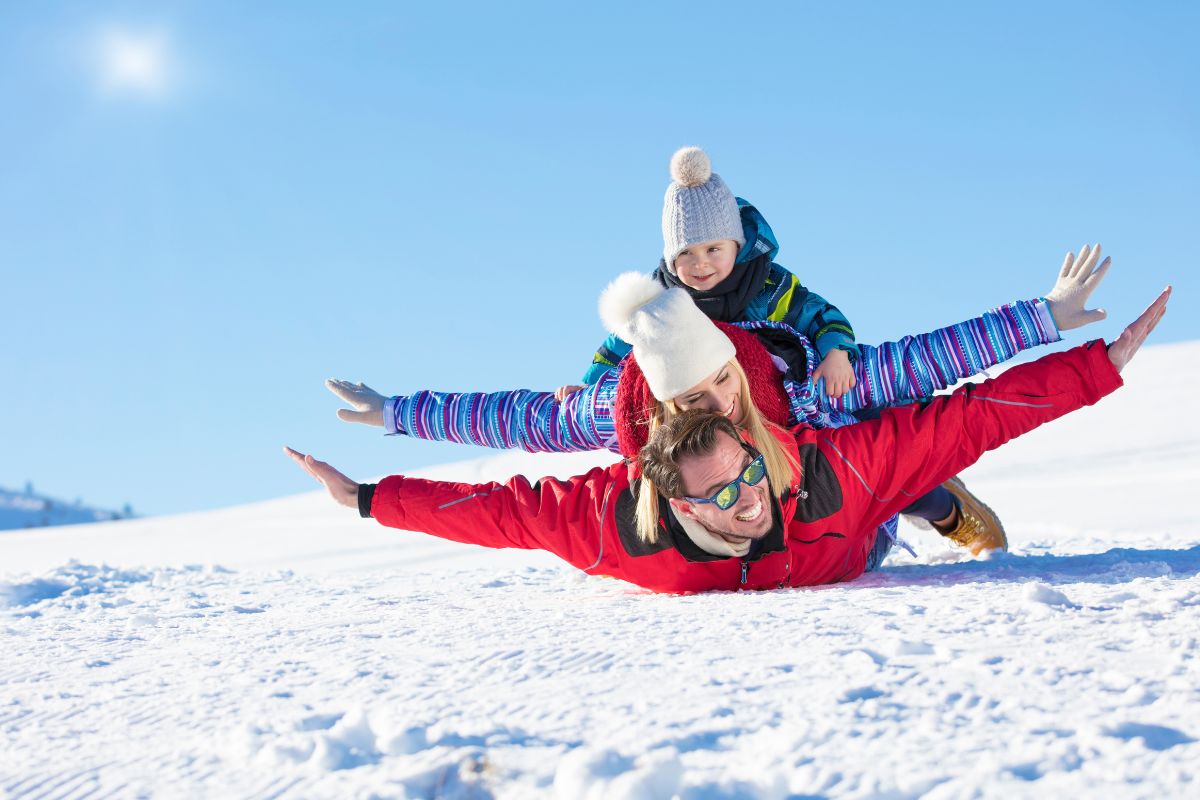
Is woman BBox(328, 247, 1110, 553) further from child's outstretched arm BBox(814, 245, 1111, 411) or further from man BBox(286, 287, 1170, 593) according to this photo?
man BBox(286, 287, 1170, 593)

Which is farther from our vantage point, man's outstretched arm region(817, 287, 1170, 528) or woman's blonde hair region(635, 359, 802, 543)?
man's outstretched arm region(817, 287, 1170, 528)

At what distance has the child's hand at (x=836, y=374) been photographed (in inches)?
137

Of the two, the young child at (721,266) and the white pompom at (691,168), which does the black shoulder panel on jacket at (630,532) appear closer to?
the young child at (721,266)

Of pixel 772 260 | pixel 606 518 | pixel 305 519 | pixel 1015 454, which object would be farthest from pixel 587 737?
pixel 305 519

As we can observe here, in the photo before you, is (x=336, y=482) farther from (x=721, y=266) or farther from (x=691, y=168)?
(x=691, y=168)

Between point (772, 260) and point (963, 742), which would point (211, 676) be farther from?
point (772, 260)

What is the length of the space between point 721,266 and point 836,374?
754mm

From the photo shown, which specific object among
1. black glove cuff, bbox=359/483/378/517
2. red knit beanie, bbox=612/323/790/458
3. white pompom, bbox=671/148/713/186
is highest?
white pompom, bbox=671/148/713/186

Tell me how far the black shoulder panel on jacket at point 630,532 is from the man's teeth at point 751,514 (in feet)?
0.77

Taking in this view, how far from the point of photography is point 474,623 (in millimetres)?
2600

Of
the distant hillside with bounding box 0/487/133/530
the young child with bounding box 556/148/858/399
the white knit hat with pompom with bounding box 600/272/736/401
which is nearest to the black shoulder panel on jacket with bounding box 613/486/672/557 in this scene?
the white knit hat with pompom with bounding box 600/272/736/401

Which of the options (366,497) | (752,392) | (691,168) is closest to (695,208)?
(691,168)

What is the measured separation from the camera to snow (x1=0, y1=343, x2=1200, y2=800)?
147 cm

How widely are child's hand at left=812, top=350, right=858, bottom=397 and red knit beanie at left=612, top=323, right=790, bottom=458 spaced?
0.14 meters
